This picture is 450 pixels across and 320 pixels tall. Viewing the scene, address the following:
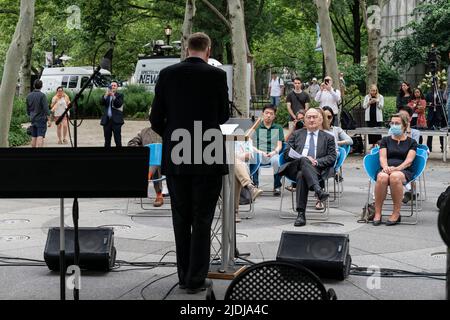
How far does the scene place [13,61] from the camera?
18375 mm

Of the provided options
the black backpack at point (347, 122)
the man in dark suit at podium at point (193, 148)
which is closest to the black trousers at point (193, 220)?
the man in dark suit at podium at point (193, 148)

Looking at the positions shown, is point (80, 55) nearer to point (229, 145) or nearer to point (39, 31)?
point (39, 31)

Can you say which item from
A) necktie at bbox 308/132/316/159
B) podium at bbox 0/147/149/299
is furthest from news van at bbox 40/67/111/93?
podium at bbox 0/147/149/299

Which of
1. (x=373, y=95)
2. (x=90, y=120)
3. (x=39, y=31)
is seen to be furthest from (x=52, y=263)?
(x=39, y=31)

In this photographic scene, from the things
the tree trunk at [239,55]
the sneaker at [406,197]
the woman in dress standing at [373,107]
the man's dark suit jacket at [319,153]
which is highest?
the tree trunk at [239,55]

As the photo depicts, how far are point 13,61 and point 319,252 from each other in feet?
43.2

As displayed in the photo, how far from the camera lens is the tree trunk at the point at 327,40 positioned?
74.4ft

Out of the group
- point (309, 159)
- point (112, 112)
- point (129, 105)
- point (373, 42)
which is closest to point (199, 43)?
point (309, 159)

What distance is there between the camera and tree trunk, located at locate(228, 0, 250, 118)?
20438mm

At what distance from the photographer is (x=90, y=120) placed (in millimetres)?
36250

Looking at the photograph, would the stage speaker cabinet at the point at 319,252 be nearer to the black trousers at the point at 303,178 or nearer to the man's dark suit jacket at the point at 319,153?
the black trousers at the point at 303,178

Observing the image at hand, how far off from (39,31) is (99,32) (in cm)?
1085

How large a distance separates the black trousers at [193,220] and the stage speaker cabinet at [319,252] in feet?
2.91

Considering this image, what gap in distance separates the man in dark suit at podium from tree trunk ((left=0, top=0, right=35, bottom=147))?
12.7 m
